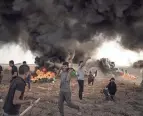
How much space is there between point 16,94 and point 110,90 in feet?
25.9

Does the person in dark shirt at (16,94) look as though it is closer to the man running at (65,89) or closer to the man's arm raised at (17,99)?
the man's arm raised at (17,99)

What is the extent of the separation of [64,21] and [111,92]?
14.9 m

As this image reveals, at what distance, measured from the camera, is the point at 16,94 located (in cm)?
513

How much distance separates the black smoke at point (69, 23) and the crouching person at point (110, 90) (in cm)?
993

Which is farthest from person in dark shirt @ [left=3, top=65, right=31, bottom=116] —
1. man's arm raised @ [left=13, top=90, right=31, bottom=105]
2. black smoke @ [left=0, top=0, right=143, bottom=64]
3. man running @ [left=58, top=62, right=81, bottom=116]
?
black smoke @ [left=0, top=0, right=143, bottom=64]

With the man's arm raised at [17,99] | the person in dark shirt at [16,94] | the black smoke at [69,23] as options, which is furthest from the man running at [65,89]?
the black smoke at [69,23]

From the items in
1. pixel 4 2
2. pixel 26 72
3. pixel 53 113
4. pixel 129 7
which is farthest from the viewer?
pixel 4 2

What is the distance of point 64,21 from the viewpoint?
2642 cm

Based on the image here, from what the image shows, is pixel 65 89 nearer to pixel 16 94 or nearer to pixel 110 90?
pixel 16 94

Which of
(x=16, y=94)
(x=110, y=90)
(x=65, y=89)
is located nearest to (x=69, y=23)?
(x=110, y=90)

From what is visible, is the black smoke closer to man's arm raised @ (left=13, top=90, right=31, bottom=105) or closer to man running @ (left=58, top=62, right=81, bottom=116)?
man running @ (left=58, top=62, right=81, bottom=116)

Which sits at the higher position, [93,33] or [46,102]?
[93,33]

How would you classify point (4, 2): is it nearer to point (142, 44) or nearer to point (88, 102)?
point (142, 44)

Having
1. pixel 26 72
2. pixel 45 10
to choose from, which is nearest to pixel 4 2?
pixel 45 10
